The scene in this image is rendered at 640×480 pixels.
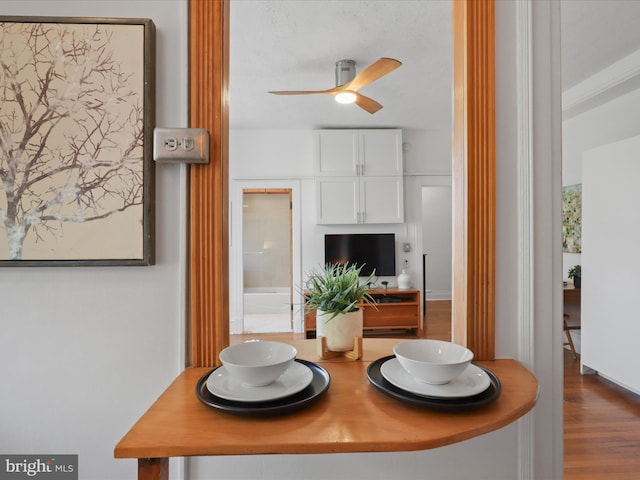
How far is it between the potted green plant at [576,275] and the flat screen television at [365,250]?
193 centimetres

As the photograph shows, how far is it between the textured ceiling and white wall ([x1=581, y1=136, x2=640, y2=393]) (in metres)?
0.81

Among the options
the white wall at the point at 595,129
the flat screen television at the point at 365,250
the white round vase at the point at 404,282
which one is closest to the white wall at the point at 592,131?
the white wall at the point at 595,129

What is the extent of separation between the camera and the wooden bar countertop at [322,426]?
2.20ft

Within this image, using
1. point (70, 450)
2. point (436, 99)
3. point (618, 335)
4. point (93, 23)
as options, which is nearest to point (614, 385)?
point (618, 335)

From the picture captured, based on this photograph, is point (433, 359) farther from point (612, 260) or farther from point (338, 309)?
point (612, 260)

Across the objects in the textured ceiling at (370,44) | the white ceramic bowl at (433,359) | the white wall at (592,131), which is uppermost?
the textured ceiling at (370,44)

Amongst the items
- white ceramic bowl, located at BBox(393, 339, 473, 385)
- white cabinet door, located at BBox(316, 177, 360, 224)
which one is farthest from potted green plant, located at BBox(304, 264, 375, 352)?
white cabinet door, located at BBox(316, 177, 360, 224)

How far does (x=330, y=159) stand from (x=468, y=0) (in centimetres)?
338

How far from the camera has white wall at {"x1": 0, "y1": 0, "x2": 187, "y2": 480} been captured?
1.08 m

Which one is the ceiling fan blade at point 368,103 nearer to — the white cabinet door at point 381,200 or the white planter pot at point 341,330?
the white cabinet door at point 381,200

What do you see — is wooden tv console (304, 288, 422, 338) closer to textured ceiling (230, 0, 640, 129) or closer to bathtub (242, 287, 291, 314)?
bathtub (242, 287, 291, 314)

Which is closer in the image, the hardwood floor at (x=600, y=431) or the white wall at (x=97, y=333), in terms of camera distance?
the white wall at (x=97, y=333)

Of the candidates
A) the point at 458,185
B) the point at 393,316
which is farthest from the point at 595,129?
the point at 458,185

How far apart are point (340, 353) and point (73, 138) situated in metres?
1.08
